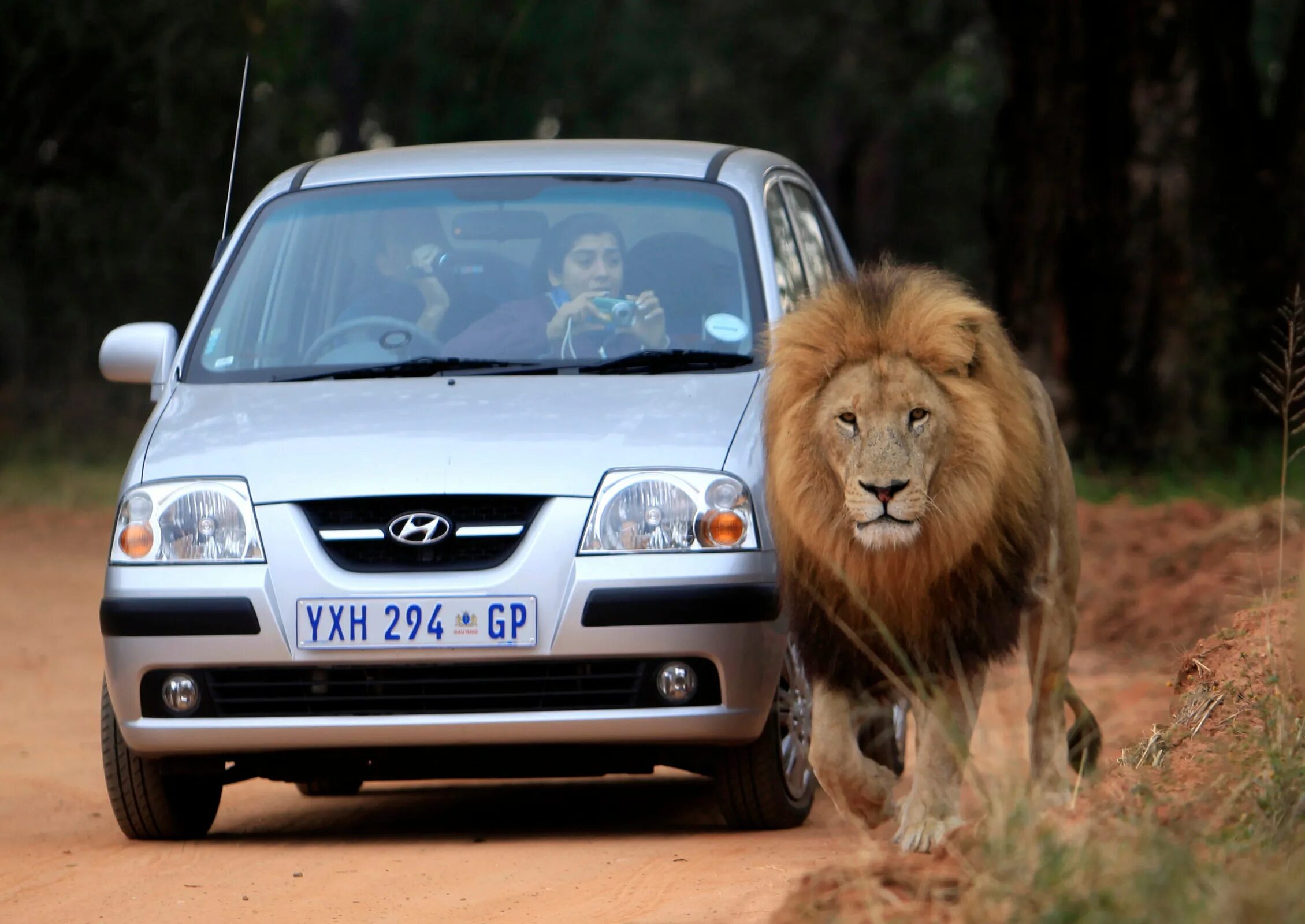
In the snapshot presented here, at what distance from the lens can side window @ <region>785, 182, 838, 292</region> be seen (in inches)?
262

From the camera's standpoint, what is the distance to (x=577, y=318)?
5.89m

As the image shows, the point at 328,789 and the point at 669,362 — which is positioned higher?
the point at 669,362

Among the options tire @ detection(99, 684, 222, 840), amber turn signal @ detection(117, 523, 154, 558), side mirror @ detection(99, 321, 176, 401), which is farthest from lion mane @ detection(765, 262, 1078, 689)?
side mirror @ detection(99, 321, 176, 401)

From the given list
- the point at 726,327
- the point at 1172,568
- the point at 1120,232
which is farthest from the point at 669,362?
the point at 1120,232

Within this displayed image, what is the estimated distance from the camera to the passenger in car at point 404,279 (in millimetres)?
6059

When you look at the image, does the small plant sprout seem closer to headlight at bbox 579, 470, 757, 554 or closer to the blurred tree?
the blurred tree

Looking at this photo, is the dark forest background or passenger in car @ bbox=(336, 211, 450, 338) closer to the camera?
passenger in car @ bbox=(336, 211, 450, 338)

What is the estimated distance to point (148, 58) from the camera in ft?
61.9

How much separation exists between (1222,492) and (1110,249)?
7.24ft

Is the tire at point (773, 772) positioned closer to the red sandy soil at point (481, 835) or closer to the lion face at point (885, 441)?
the red sandy soil at point (481, 835)

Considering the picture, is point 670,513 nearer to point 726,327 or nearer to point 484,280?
point 726,327

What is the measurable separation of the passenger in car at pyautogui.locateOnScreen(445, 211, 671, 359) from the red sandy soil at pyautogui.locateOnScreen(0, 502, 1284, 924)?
4.21 feet

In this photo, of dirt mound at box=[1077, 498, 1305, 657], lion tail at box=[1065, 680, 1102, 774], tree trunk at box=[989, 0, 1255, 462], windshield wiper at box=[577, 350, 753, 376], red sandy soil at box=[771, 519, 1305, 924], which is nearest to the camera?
red sandy soil at box=[771, 519, 1305, 924]

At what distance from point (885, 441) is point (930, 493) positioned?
0.17 meters
